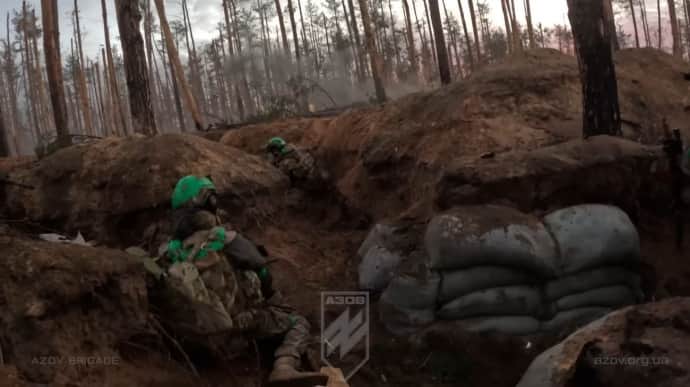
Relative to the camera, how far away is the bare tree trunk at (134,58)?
23.2 feet

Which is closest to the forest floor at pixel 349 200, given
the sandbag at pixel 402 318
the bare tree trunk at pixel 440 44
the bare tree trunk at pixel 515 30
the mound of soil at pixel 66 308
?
the mound of soil at pixel 66 308

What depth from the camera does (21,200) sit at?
593 cm

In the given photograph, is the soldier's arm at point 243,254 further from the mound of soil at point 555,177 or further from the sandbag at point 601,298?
the sandbag at point 601,298

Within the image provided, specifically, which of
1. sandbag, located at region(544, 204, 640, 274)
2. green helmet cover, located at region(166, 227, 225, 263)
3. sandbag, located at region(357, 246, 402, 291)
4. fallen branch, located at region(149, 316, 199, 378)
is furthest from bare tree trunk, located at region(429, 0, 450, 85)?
fallen branch, located at region(149, 316, 199, 378)

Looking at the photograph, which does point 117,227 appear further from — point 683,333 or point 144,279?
point 683,333

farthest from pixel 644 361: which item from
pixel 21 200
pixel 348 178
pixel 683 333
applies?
pixel 21 200

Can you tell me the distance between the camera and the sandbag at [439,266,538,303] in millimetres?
3994

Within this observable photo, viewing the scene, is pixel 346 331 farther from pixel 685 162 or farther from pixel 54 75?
pixel 54 75

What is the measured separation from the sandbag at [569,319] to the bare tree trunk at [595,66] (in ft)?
5.93

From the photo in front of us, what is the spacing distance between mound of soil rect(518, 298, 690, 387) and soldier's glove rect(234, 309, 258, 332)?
4.69 ft

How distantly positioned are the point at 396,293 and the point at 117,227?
9.79 feet

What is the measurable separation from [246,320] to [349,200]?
3936mm

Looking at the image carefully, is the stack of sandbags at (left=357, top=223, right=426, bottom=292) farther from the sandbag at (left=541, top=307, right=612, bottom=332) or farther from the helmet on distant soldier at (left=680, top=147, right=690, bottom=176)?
the helmet on distant soldier at (left=680, top=147, right=690, bottom=176)

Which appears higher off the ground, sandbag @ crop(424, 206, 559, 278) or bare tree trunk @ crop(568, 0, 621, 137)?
bare tree trunk @ crop(568, 0, 621, 137)
